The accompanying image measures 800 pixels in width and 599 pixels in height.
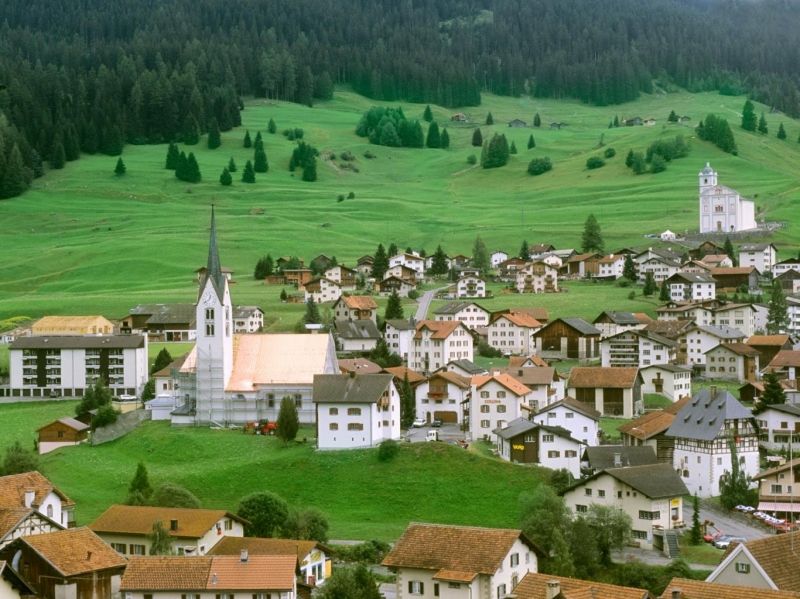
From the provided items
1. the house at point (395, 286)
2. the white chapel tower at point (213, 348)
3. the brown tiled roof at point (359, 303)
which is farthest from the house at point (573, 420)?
the house at point (395, 286)

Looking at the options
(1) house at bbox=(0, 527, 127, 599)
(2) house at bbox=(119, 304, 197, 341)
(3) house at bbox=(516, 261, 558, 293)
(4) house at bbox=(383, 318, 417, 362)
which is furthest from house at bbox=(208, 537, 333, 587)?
(3) house at bbox=(516, 261, 558, 293)

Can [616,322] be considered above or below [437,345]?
above

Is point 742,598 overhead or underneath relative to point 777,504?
overhead

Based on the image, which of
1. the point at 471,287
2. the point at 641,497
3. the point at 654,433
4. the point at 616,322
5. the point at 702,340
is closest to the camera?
the point at 641,497

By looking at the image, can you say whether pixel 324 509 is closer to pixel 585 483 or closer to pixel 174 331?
pixel 585 483

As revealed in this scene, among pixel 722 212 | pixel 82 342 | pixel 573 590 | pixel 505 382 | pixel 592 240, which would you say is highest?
pixel 722 212

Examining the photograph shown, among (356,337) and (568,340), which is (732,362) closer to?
(568,340)

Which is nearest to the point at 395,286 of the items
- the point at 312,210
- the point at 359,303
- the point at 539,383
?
the point at 359,303

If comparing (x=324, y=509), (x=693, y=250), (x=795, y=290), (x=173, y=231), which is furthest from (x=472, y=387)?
(x=173, y=231)

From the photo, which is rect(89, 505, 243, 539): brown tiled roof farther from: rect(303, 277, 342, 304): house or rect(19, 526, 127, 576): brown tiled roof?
rect(303, 277, 342, 304): house
